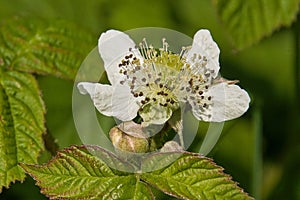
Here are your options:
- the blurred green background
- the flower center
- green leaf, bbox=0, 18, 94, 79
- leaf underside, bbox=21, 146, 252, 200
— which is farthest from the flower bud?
the blurred green background

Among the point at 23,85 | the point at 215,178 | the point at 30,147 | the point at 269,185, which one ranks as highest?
the point at 23,85

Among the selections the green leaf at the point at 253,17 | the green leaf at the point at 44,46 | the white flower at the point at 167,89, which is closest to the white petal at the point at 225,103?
the white flower at the point at 167,89

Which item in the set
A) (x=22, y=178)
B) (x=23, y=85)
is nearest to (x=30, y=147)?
(x=22, y=178)

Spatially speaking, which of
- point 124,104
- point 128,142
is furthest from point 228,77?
point 128,142

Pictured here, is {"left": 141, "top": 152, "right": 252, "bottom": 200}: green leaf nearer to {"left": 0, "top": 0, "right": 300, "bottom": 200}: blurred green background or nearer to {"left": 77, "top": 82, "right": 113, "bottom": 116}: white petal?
{"left": 77, "top": 82, "right": 113, "bottom": 116}: white petal

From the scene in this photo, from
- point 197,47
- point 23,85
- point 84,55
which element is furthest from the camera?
point 84,55

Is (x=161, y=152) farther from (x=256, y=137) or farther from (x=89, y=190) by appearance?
(x=256, y=137)
